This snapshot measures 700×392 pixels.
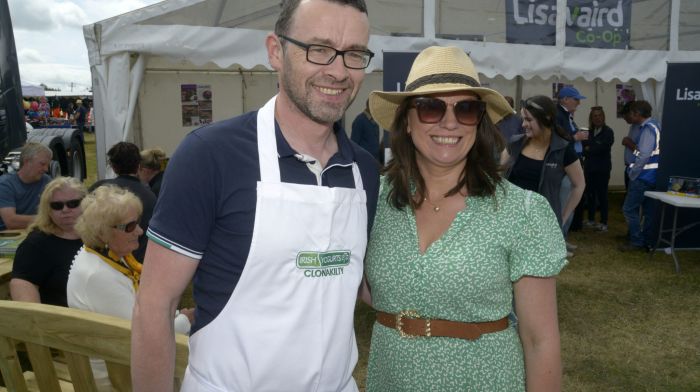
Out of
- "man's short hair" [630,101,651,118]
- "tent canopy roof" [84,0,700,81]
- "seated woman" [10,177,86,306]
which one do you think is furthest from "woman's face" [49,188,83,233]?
"man's short hair" [630,101,651,118]

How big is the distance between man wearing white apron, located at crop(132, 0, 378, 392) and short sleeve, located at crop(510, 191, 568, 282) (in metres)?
0.46

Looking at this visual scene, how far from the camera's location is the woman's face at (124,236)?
8.87ft

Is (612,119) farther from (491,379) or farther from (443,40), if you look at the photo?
(491,379)

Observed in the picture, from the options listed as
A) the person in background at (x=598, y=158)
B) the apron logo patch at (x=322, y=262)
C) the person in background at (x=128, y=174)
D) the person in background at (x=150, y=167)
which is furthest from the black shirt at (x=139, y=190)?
the person in background at (x=598, y=158)

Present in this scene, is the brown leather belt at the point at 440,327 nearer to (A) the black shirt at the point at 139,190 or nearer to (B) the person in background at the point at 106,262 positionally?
(B) the person in background at the point at 106,262

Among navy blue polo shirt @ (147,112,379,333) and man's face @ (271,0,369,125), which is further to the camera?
man's face @ (271,0,369,125)

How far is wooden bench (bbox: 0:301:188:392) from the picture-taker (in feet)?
5.78

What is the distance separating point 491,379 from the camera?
1.59 metres

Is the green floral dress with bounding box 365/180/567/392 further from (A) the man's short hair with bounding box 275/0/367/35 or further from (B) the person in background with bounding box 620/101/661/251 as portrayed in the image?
(B) the person in background with bounding box 620/101/661/251

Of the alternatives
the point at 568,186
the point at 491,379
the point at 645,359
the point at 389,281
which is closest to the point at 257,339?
the point at 389,281

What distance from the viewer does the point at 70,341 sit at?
1.83 meters

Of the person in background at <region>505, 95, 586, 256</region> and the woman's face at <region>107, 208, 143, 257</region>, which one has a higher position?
the person in background at <region>505, 95, 586, 256</region>

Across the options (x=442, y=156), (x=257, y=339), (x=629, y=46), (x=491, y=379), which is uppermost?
(x=629, y=46)

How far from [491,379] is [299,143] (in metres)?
0.86
